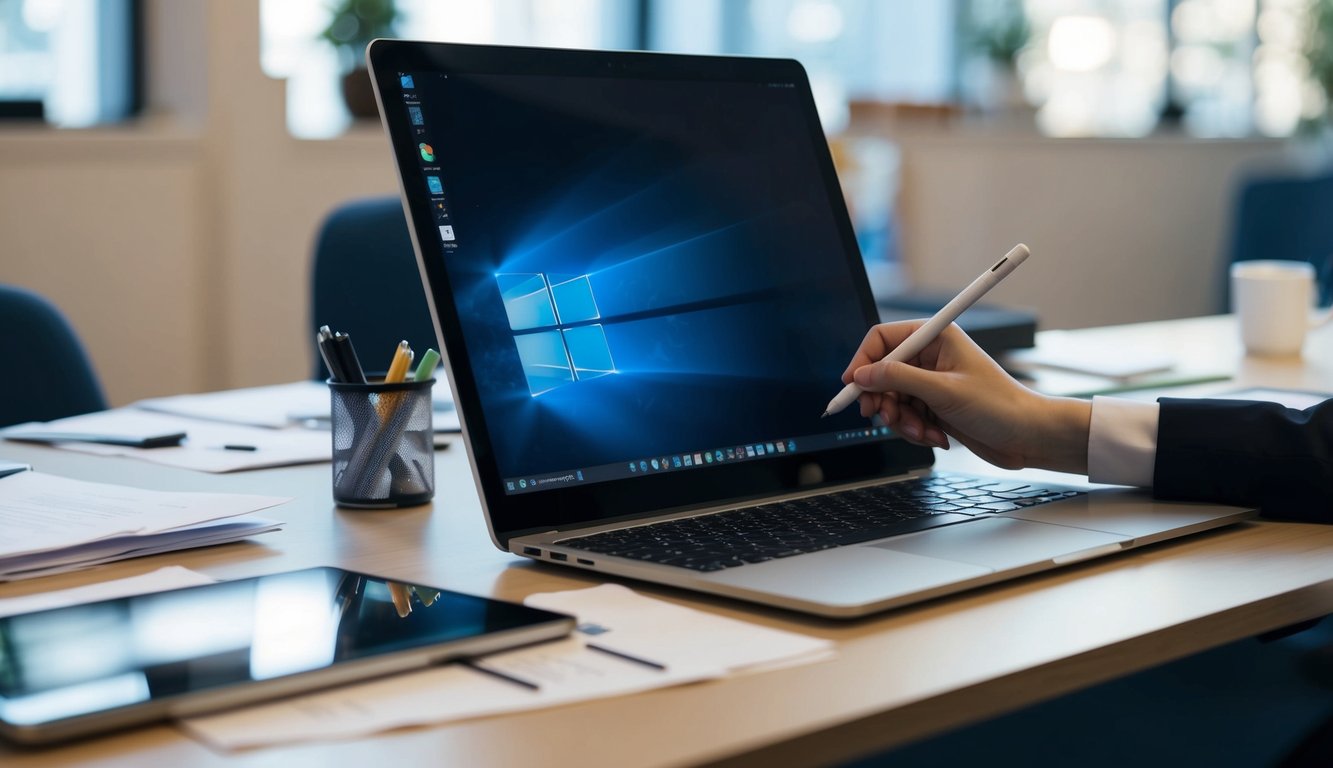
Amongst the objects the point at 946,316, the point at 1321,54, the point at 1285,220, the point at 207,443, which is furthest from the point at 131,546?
the point at 1321,54

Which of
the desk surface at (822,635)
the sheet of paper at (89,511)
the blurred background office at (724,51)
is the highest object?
the blurred background office at (724,51)

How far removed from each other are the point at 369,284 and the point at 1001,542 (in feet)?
4.64

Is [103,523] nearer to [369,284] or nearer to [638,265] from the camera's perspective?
[638,265]

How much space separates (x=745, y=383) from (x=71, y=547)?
1.56 ft

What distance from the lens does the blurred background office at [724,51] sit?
9.57ft

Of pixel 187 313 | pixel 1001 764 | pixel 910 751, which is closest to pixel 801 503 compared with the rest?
pixel 910 751

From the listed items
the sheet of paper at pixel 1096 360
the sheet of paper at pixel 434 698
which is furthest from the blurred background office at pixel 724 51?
the sheet of paper at pixel 434 698

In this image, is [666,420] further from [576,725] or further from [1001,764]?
[1001,764]

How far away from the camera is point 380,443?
110 centimetres

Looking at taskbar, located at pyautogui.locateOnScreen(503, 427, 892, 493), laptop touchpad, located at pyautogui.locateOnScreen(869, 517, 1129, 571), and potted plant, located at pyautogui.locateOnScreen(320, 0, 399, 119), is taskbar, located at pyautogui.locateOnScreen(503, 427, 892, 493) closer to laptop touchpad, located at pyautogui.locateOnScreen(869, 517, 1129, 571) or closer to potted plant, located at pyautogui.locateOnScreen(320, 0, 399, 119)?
laptop touchpad, located at pyautogui.locateOnScreen(869, 517, 1129, 571)

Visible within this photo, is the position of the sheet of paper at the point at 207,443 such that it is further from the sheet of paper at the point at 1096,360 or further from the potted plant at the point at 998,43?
the potted plant at the point at 998,43

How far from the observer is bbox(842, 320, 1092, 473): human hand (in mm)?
1050

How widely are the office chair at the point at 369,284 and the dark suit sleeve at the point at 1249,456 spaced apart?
127 cm

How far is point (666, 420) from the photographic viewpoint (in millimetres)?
1027
